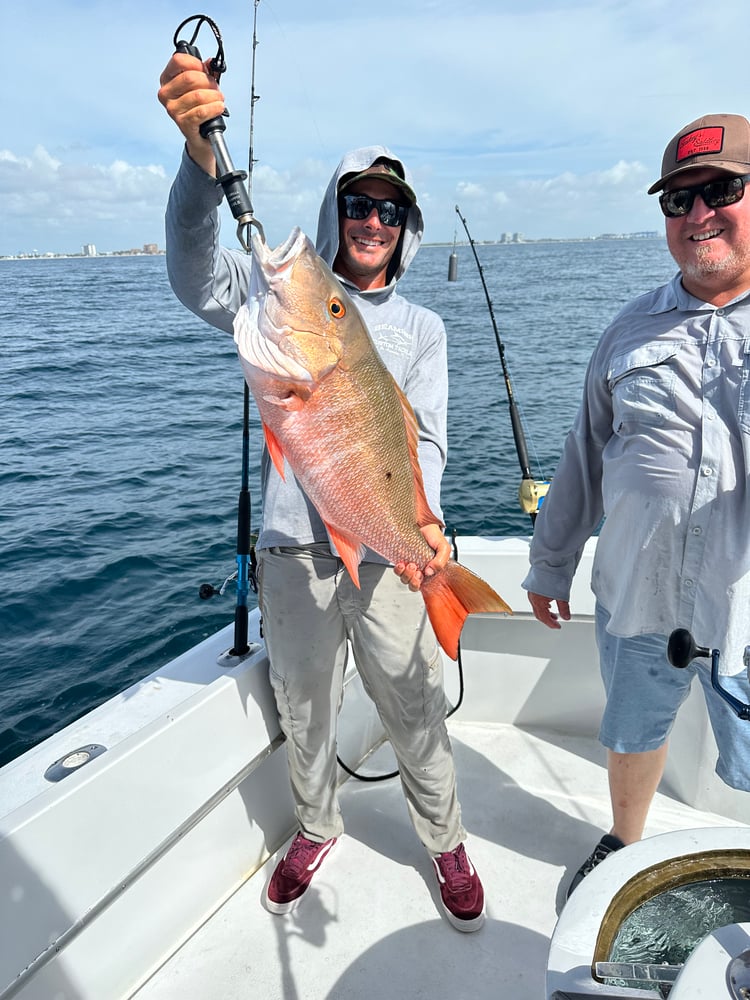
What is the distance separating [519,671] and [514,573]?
57 centimetres

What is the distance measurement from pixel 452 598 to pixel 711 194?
1.38 m

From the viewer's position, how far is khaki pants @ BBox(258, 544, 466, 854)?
2.35 m

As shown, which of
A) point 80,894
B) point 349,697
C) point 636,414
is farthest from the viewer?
point 349,697

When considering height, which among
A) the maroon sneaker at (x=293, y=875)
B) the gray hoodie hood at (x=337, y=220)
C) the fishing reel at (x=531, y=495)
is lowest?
the maroon sneaker at (x=293, y=875)

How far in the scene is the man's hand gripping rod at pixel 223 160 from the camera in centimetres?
172

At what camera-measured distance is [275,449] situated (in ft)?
5.79

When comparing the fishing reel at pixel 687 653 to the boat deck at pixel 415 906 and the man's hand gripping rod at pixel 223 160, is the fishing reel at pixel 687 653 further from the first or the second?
the man's hand gripping rod at pixel 223 160

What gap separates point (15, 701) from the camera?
4.56 meters

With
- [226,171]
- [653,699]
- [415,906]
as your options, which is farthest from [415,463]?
[415,906]

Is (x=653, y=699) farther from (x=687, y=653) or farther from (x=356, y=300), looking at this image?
(x=356, y=300)

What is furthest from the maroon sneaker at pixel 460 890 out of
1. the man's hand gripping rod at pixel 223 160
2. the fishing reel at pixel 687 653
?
the man's hand gripping rod at pixel 223 160

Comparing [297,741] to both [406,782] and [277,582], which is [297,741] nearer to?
[406,782]

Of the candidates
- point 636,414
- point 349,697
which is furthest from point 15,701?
point 636,414

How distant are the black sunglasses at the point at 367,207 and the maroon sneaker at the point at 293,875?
2287 millimetres
